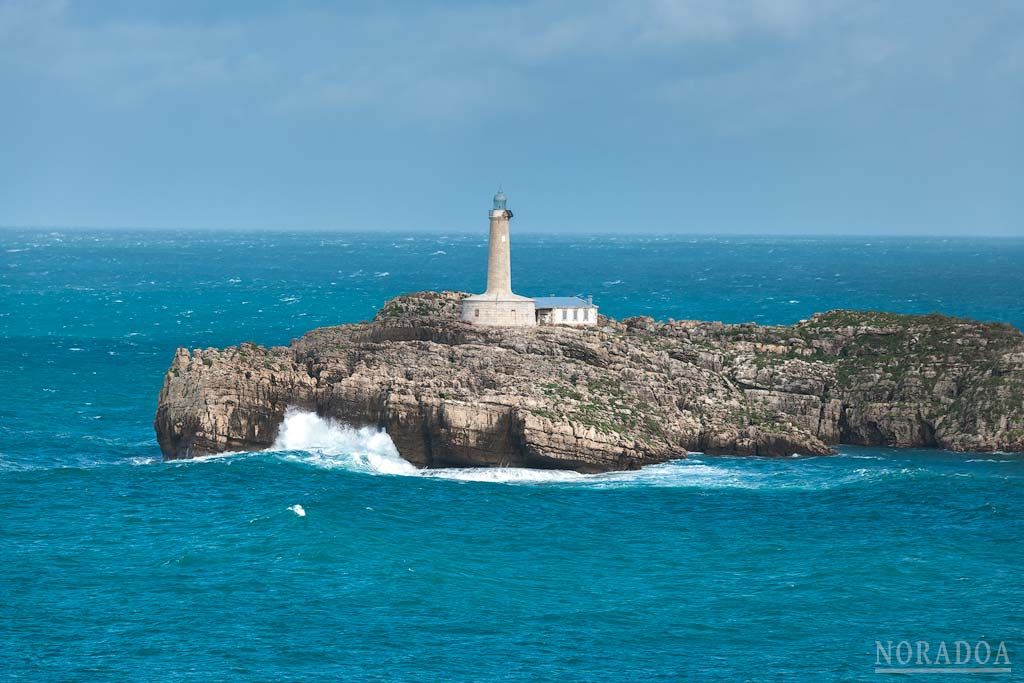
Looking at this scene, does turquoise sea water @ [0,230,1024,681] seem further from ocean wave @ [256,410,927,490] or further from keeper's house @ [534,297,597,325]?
keeper's house @ [534,297,597,325]

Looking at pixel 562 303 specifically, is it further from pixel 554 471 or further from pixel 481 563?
pixel 481 563

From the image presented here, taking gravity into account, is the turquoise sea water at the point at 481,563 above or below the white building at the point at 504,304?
below

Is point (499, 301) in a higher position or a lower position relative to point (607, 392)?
higher

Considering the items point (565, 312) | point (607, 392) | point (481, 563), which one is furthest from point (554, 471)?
point (565, 312)

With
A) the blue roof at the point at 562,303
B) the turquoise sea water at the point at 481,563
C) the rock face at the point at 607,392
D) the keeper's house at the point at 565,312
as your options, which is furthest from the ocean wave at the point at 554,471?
the blue roof at the point at 562,303

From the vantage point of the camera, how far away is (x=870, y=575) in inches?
2324

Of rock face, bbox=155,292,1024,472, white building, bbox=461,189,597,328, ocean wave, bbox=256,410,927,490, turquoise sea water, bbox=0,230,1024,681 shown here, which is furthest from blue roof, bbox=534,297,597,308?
turquoise sea water, bbox=0,230,1024,681

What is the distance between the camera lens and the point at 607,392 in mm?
79312

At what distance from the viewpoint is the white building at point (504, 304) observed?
87375 millimetres

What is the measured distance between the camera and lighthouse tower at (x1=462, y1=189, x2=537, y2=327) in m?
87.4

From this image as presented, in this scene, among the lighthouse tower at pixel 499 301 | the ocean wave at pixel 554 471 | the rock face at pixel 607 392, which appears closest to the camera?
the ocean wave at pixel 554 471

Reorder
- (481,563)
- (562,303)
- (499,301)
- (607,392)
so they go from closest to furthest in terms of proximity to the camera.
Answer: (481,563), (607,392), (499,301), (562,303)

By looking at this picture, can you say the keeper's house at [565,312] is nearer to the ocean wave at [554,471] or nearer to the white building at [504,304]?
the white building at [504,304]

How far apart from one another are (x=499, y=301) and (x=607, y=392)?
10605mm
